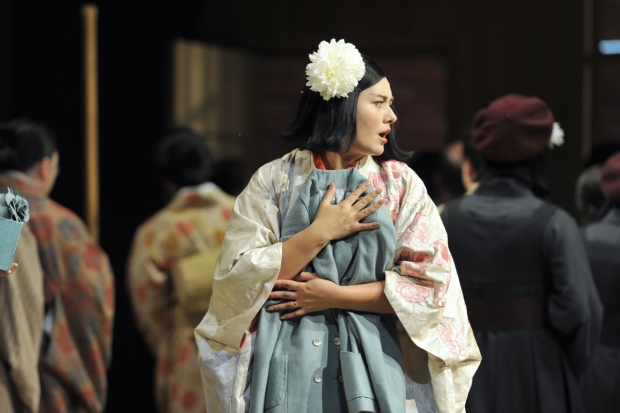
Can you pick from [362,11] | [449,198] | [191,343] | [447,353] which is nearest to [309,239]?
[447,353]

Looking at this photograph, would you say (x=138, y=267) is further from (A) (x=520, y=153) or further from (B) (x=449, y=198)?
(A) (x=520, y=153)

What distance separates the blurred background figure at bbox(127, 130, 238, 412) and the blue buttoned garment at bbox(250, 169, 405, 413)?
5.52 feet

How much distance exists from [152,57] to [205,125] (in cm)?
52

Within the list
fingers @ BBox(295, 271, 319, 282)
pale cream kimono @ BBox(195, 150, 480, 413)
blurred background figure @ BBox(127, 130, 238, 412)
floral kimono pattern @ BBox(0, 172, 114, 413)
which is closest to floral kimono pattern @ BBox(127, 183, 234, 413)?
blurred background figure @ BBox(127, 130, 238, 412)

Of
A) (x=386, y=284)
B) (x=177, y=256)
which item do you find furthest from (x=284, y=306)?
(x=177, y=256)

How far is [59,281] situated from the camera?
3.78 meters

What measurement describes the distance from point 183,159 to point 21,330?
1.23 metres

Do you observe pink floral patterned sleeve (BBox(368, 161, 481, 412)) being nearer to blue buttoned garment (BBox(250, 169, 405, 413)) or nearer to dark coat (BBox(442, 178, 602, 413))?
blue buttoned garment (BBox(250, 169, 405, 413))

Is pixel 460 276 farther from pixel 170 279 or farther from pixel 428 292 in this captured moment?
pixel 170 279

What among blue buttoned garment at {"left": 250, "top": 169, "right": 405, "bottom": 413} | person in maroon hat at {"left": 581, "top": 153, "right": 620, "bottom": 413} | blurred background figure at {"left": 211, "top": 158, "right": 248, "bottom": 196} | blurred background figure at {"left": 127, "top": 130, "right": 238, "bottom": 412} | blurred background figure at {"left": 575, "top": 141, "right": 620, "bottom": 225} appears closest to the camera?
blue buttoned garment at {"left": 250, "top": 169, "right": 405, "bottom": 413}

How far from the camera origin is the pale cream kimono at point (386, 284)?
2.36 metres

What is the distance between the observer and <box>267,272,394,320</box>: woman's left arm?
92.0 inches

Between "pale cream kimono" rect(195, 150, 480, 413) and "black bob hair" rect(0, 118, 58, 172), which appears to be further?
"black bob hair" rect(0, 118, 58, 172)

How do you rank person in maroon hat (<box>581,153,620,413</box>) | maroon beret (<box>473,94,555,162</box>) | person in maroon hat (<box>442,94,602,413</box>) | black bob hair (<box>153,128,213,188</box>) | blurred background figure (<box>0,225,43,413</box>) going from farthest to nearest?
black bob hair (<box>153,128,213,188</box>)
person in maroon hat (<box>581,153,620,413</box>)
blurred background figure (<box>0,225,43,413</box>)
maroon beret (<box>473,94,555,162</box>)
person in maroon hat (<box>442,94,602,413</box>)
